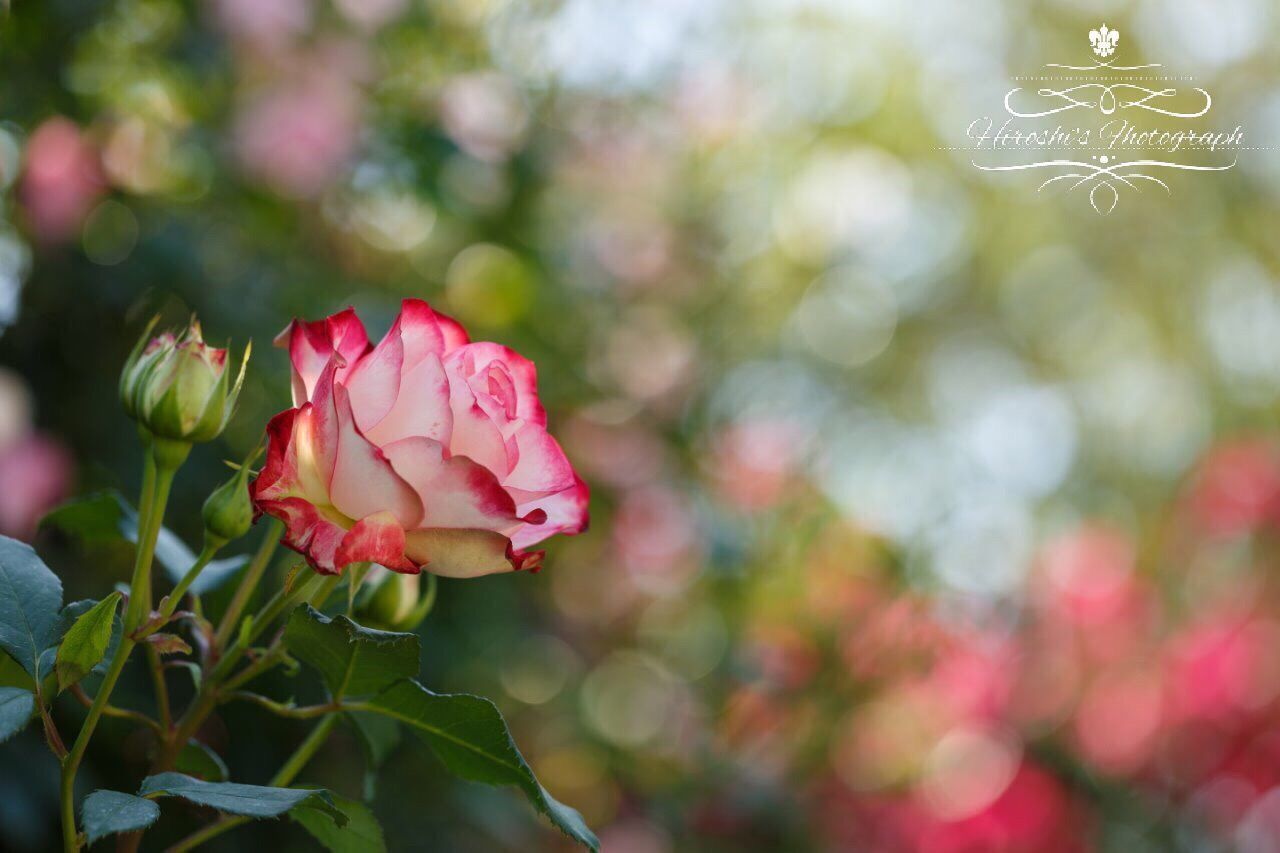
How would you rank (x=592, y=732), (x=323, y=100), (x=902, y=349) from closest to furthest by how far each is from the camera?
(x=323, y=100) → (x=592, y=732) → (x=902, y=349)

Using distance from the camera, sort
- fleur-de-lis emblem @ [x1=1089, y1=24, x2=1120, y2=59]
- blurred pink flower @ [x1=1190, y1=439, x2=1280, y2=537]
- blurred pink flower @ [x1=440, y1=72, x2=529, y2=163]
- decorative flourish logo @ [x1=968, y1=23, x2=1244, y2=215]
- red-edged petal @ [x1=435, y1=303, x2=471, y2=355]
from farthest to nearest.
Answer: decorative flourish logo @ [x1=968, y1=23, x2=1244, y2=215] < fleur-de-lis emblem @ [x1=1089, y1=24, x2=1120, y2=59] < blurred pink flower @ [x1=1190, y1=439, x2=1280, y2=537] < blurred pink flower @ [x1=440, y1=72, x2=529, y2=163] < red-edged petal @ [x1=435, y1=303, x2=471, y2=355]

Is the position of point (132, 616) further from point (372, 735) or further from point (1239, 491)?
point (1239, 491)

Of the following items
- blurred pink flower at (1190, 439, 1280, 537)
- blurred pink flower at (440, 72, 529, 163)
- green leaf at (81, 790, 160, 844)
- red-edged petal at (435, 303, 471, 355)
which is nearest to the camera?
green leaf at (81, 790, 160, 844)

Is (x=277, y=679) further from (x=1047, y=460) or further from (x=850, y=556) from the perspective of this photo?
(x=1047, y=460)

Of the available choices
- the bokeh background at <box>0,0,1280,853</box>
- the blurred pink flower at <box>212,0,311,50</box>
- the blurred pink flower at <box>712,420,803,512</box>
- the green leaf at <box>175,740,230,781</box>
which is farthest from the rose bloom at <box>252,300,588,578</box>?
the blurred pink flower at <box>712,420,803,512</box>

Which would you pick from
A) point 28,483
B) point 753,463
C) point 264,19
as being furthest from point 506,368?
point 753,463

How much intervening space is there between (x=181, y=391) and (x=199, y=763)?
0.12 meters

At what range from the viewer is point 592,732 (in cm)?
128

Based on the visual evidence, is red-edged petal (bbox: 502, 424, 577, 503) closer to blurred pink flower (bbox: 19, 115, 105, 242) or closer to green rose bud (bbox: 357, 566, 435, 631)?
green rose bud (bbox: 357, 566, 435, 631)

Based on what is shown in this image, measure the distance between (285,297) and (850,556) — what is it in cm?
72

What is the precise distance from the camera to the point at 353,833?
0.34 meters

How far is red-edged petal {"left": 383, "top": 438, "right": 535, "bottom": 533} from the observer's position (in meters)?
0.30

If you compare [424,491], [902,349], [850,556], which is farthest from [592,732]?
[902,349]

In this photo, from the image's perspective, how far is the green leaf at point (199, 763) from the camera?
1.17ft
